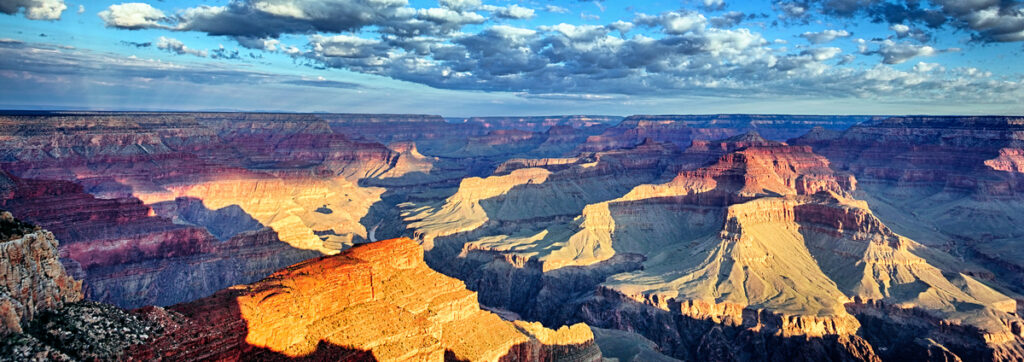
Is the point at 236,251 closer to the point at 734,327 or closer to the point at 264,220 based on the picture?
the point at 264,220

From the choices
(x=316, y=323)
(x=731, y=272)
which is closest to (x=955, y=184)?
(x=731, y=272)

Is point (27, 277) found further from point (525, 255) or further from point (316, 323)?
point (525, 255)

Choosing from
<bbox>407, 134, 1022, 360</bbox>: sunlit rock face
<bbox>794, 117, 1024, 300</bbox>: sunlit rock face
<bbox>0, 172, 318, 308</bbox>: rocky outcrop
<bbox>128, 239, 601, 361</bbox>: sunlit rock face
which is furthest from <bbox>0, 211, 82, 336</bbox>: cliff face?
<bbox>794, 117, 1024, 300</bbox>: sunlit rock face

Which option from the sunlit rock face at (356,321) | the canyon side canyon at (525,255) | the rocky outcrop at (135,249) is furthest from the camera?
the rocky outcrop at (135,249)

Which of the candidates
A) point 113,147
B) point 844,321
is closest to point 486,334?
point 844,321

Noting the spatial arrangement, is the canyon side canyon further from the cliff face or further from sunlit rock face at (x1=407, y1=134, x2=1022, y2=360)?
sunlit rock face at (x1=407, y1=134, x2=1022, y2=360)

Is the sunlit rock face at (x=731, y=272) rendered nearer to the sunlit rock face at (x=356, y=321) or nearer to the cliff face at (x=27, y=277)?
the sunlit rock face at (x=356, y=321)

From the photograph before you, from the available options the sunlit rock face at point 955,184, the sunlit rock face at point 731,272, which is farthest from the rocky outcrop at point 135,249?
the sunlit rock face at point 955,184
